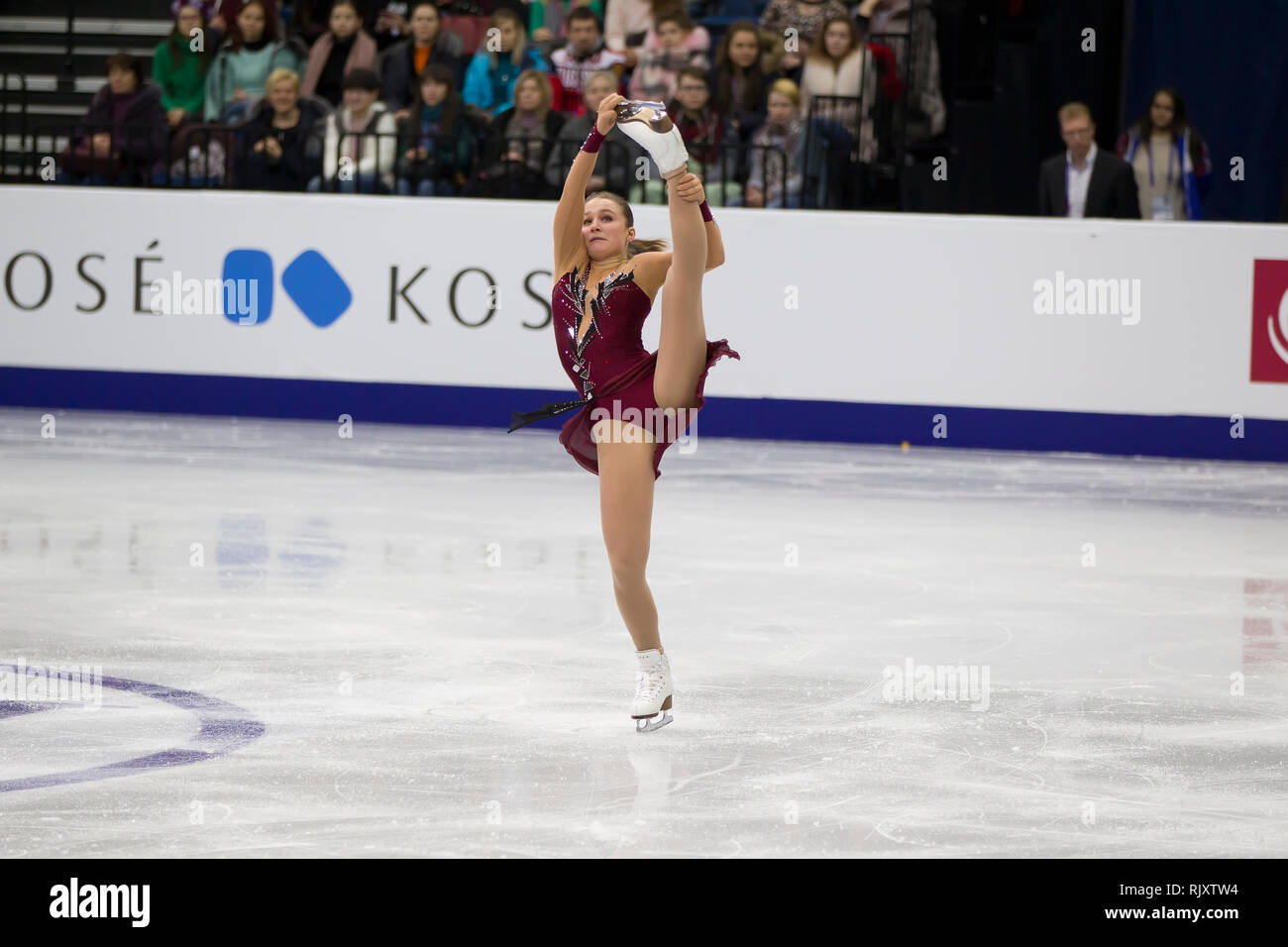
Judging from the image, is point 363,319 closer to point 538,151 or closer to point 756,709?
point 538,151

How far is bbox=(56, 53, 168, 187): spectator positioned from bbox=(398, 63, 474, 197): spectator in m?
1.83

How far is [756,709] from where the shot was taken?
5586 mm

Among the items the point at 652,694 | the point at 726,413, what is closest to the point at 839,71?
the point at 726,413

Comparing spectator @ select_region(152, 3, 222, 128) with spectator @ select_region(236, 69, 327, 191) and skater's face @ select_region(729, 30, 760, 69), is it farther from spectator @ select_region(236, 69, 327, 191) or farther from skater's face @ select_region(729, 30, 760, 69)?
skater's face @ select_region(729, 30, 760, 69)

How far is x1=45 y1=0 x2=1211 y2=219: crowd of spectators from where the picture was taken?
1245cm

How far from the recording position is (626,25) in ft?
44.4

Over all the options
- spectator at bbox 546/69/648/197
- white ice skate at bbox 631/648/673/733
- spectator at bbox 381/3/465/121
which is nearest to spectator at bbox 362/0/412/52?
spectator at bbox 381/3/465/121

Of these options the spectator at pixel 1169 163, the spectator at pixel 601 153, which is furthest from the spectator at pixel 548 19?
the spectator at pixel 1169 163

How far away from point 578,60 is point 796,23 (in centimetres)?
154

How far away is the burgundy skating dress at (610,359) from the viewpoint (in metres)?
5.32

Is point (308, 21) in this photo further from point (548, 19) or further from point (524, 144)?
point (524, 144)

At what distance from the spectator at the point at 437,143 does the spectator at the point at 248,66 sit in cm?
157

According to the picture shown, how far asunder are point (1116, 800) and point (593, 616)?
2657 mm
